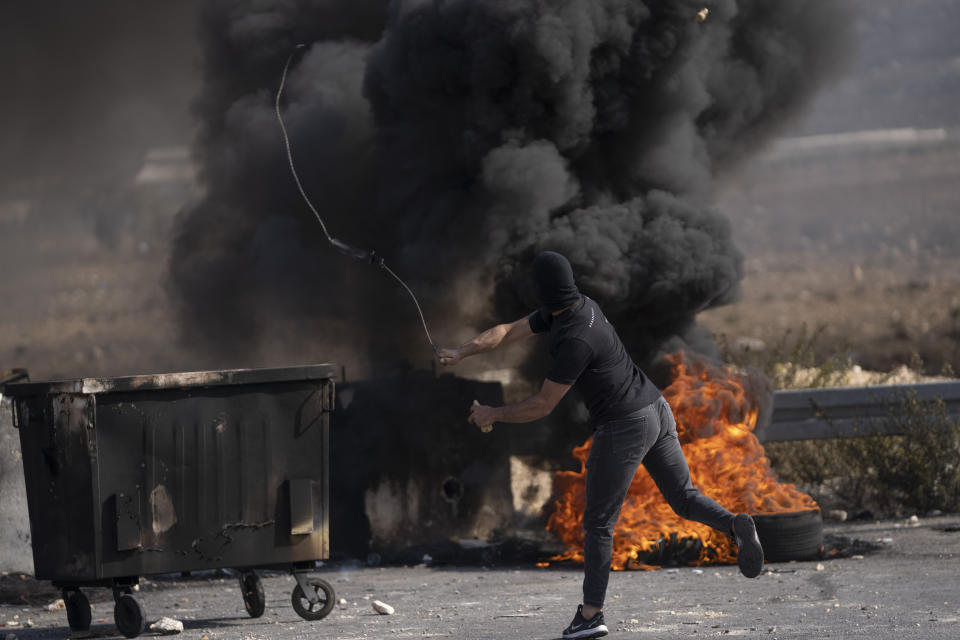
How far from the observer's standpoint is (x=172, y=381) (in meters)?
6.23

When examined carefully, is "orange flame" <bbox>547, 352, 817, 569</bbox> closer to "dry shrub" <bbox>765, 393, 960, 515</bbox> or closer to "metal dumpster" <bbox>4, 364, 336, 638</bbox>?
"dry shrub" <bbox>765, 393, 960, 515</bbox>

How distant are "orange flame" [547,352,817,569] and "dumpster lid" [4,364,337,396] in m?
2.56

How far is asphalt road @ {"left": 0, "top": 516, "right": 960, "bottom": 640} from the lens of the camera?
5.89 m

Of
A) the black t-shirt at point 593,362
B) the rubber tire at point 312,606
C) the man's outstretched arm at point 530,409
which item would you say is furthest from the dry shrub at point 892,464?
the man's outstretched arm at point 530,409

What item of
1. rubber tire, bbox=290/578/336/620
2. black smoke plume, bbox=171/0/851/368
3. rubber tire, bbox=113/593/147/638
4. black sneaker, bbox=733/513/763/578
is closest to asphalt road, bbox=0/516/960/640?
rubber tire, bbox=290/578/336/620

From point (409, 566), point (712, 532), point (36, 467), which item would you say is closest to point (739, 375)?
point (712, 532)

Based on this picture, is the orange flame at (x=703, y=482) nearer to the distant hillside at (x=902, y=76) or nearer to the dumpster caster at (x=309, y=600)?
the dumpster caster at (x=309, y=600)

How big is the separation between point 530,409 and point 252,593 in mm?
2207

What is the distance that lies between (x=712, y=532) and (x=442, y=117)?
3.98m

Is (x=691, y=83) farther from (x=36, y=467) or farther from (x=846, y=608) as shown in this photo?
(x=36, y=467)

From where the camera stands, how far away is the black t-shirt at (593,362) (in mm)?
5438

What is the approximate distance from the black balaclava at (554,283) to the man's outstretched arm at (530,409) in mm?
358

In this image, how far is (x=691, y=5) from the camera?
31.5 feet

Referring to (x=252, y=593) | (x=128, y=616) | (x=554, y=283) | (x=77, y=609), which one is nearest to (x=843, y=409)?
(x=554, y=283)
